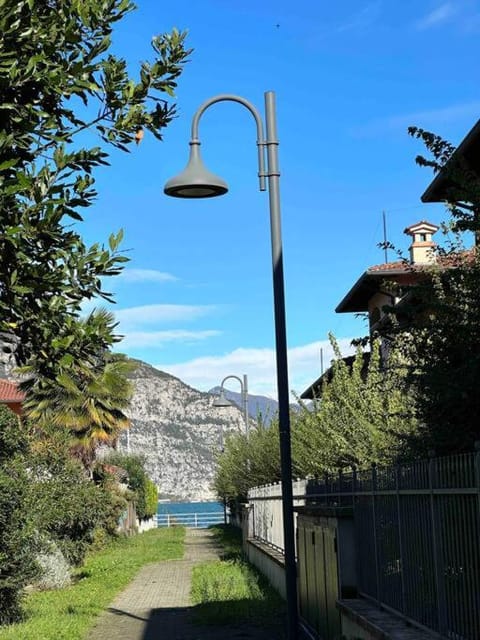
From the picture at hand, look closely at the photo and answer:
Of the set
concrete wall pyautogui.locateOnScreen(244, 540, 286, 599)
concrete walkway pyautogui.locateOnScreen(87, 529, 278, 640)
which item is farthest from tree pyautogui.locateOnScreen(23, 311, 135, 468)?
concrete wall pyautogui.locateOnScreen(244, 540, 286, 599)

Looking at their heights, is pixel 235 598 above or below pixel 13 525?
below

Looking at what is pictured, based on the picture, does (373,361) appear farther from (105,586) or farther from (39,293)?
(39,293)

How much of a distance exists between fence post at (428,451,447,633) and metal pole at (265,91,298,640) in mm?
2671

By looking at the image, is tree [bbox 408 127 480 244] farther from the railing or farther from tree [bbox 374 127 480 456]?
the railing

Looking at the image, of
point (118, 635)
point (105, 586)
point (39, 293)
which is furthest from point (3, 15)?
point (105, 586)

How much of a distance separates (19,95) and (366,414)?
12.7 m

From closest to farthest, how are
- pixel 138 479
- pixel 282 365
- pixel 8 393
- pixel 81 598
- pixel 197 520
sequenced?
pixel 282 365
pixel 81 598
pixel 8 393
pixel 138 479
pixel 197 520

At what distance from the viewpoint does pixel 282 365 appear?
1015 centimetres

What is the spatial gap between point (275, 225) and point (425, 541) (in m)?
3.90

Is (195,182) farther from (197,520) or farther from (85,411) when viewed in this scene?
(197,520)

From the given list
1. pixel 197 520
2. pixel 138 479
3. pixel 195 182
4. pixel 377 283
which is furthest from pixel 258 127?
pixel 197 520

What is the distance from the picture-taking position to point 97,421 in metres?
37.6

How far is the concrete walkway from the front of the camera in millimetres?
14879

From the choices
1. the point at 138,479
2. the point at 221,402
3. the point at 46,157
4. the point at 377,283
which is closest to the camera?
the point at 46,157
